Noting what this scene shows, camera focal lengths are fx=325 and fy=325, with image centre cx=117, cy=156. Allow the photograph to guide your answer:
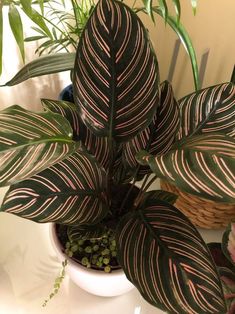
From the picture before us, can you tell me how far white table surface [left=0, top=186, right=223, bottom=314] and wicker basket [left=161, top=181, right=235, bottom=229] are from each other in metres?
0.09

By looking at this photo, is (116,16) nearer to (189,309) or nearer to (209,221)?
(189,309)

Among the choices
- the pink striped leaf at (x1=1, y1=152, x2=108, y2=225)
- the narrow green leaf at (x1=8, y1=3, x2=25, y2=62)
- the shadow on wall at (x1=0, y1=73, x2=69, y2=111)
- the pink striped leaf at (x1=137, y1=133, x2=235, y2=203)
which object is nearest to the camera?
the pink striped leaf at (x1=137, y1=133, x2=235, y2=203)

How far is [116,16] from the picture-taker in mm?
420

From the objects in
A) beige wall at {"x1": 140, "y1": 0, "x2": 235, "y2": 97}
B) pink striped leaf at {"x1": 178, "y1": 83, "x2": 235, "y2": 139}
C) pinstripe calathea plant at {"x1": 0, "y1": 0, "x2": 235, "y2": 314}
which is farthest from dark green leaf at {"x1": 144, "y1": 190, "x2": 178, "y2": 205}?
beige wall at {"x1": 140, "y1": 0, "x2": 235, "y2": 97}

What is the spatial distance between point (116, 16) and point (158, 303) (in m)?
0.38

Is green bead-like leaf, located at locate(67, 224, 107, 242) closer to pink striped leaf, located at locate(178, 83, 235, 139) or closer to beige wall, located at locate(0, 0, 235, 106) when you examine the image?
pink striped leaf, located at locate(178, 83, 235, 139)

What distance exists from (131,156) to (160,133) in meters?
0.07

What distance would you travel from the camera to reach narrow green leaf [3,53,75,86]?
2.02 feet

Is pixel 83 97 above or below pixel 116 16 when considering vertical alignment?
below

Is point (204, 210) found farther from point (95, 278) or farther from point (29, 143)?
point (29, 143)

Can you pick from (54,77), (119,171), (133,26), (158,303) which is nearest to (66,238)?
(119,171)

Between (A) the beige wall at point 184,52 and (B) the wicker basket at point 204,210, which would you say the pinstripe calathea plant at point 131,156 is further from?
(A) the beige wall at point 184,52

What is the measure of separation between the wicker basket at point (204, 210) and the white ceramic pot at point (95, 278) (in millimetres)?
227

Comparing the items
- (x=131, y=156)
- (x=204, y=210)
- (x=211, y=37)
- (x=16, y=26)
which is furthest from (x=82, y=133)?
(x=211, y=37)
